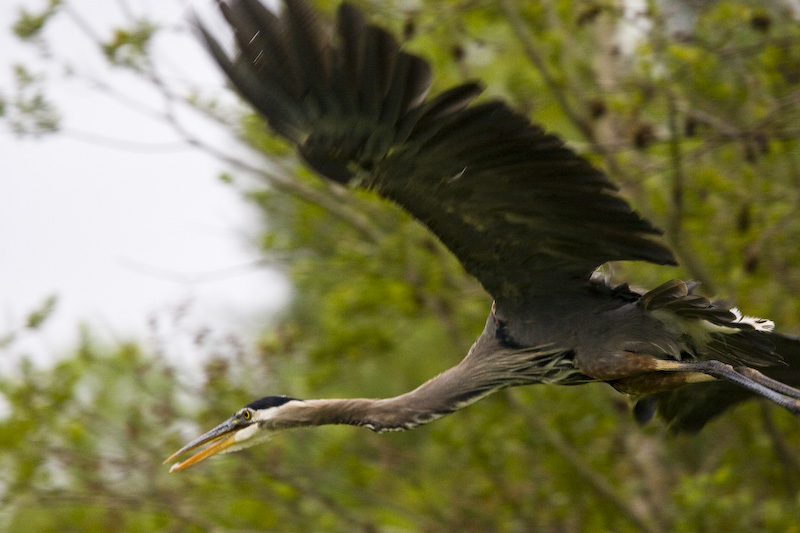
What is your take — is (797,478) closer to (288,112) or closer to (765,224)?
(765,224)

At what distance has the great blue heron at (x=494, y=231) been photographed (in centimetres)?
324

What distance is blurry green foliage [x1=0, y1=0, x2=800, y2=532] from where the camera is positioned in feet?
20.7

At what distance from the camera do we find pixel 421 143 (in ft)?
11.3

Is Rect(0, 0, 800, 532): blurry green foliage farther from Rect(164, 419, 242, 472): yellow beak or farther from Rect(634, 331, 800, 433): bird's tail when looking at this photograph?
Rect(164, 419, 242, 472): yellow beak

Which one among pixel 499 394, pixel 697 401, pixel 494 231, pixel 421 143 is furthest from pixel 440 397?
pixel 499 394

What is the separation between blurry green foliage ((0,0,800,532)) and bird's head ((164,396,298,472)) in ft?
4.98

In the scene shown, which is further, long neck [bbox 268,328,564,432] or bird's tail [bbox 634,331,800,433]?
bird's tail [bbox 634,331,800,433]

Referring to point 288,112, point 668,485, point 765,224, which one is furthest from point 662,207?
point 288,112

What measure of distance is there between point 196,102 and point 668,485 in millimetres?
4588

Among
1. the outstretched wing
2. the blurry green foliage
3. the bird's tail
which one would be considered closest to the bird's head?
the outstretched wing

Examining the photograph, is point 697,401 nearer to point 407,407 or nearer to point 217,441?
point 407,407

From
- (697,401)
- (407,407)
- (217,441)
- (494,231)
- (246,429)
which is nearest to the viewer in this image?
(494,231)

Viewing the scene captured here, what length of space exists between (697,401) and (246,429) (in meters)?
2.27

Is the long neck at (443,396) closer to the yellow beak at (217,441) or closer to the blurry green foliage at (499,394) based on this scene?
the yellow beak at (217,441)
